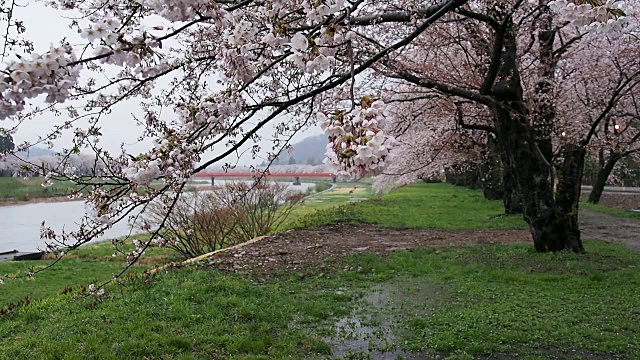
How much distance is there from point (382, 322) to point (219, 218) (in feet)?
26.7

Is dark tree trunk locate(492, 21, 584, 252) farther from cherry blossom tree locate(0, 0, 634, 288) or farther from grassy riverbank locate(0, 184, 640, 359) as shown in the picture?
cherry blossom tree locate(0, 0, 634, 288)

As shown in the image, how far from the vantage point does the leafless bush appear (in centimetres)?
1197

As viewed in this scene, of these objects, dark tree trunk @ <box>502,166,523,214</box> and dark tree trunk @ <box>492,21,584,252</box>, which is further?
dark tree trunk @ <box>502,166,523,214</box>

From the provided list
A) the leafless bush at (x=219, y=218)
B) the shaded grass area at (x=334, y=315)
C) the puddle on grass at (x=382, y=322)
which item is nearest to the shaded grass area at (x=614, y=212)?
the shaded grass area at (x=334, y=315)

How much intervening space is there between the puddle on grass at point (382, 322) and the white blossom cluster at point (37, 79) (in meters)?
2.92

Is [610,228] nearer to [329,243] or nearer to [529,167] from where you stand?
[529,167]

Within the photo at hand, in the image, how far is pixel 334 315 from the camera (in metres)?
5.35

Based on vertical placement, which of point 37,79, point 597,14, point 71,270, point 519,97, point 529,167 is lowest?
point 71,270

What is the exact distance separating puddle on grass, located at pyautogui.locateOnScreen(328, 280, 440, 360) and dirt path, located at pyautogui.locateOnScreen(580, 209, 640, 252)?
604 cm

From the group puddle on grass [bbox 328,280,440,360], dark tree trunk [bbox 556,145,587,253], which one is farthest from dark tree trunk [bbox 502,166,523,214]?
puddle on grass [bbox 328,280,440,360]

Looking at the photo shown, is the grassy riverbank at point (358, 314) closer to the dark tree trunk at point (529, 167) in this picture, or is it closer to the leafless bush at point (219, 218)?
the dark tree trunk at point (529, 167)

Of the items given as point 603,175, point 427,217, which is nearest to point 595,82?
point 427,217

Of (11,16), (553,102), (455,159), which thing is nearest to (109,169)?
(11,16)

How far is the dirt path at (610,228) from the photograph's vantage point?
36.7 feet
